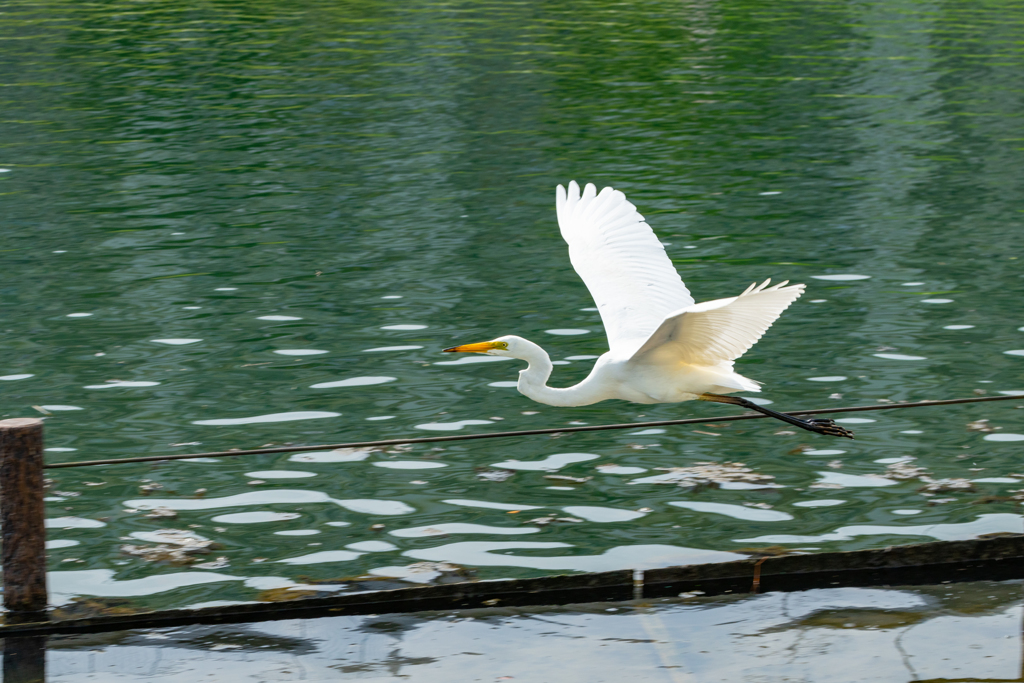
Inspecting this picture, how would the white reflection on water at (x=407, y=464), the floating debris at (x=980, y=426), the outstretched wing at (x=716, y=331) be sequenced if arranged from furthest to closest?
the floating debris at (x=980, y=426) → the white reflection on water at (x=407, y=464) → the outstretched wing at (x=716, y=331)

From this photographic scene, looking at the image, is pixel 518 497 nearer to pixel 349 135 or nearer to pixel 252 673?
pixel 252 673

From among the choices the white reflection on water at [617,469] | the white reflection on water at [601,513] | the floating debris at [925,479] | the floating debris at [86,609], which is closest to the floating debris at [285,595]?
the floating debris at [86,609]

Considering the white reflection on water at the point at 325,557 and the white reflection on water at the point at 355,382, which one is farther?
the white reflection on water at the point at 355,382

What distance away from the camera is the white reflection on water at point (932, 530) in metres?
7.75

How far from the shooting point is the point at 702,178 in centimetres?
1855

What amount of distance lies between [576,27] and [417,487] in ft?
96.7

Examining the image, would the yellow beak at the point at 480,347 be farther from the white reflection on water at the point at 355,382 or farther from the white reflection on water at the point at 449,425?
the white reflection on water at the point at 355,382

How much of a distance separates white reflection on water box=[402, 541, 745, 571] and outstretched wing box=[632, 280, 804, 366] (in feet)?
4.18

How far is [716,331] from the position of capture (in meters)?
6.52

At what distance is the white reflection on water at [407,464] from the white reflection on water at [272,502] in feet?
1.89

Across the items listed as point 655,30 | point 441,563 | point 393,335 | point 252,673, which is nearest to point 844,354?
point 393,335

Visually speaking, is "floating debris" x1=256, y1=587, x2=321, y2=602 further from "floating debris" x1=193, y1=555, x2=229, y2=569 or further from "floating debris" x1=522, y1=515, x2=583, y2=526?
"floating debris" x1=522, y1=515, x2=583, y2=526

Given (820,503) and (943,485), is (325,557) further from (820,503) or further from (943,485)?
(943,485)

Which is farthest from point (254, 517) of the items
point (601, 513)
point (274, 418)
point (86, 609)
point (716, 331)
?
point (716, 331)
